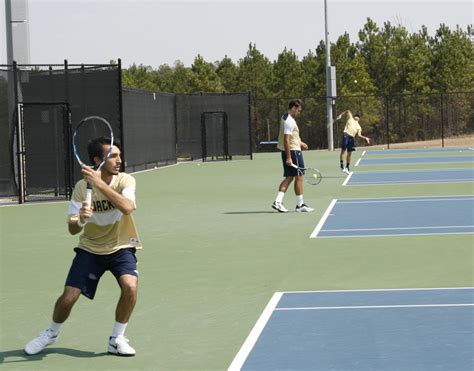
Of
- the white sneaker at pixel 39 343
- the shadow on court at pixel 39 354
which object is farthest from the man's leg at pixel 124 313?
the white sneaker at pixel 39 343

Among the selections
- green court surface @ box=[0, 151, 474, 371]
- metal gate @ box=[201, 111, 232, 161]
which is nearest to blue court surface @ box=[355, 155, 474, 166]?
metal gate @ box=[201, 111, 232, 161]

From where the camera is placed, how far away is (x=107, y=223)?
7750 mm

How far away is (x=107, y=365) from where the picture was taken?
740 cm

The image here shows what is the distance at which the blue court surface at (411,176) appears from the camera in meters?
25.9

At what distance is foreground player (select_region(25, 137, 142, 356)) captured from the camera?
757 cm

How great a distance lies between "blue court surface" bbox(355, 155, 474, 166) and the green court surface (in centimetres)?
1599

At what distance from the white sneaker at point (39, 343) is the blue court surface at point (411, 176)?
18.5m

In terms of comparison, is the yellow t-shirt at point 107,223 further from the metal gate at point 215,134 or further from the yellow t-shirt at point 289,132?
the metal gate at point 215,134

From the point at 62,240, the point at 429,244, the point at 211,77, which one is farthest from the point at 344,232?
the point at 211,77

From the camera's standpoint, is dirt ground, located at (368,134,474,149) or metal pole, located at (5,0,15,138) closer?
metal pole, located at (5,0,15,138)

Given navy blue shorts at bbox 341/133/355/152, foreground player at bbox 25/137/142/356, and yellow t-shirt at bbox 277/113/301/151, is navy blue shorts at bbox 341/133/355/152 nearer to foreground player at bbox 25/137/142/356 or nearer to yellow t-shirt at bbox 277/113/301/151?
yellow t-shirt at bbox 277/113/301/151

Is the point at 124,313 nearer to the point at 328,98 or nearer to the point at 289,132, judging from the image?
the point at 289,132

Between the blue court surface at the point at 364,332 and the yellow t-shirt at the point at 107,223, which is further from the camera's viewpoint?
the yellow t-shirt at the point at 107,223

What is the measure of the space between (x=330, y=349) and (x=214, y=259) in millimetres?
5205
